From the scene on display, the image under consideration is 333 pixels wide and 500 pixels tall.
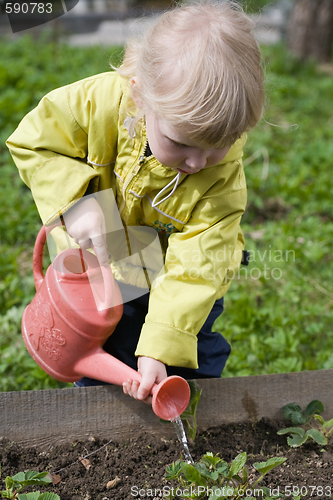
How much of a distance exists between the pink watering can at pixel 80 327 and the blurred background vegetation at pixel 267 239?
24.3 inches

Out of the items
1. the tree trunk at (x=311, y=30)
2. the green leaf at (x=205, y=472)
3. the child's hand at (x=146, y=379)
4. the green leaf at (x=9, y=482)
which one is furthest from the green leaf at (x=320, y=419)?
the tree trunk at (x=311, y=30)

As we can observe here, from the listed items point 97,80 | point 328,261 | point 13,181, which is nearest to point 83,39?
point 13,181

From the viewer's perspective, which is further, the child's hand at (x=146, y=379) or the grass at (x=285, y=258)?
the grass at (x=285, y=258)

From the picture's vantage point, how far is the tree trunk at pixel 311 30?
5758mm

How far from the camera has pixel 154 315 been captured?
1464mm

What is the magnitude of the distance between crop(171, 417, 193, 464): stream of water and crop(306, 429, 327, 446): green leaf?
369 mm

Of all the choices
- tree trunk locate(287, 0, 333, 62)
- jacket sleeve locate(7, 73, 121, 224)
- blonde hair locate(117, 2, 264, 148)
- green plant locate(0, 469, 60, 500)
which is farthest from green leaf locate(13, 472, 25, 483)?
tree trunk locate(287, 0, 333, 62)

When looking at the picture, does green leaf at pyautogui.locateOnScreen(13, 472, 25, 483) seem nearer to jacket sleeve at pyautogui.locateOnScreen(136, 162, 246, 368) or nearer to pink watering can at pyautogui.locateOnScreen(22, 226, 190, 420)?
pink watering can at pyautogui.locateOnScreen(22, 226, 190, 420)

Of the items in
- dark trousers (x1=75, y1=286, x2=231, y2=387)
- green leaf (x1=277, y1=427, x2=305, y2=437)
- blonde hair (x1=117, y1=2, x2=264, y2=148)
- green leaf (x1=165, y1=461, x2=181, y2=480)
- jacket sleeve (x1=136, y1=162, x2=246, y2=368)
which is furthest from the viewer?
dark trousers (x1=75, y1=286, x2=231, y2=387)

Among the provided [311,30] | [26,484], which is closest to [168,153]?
[26,484]

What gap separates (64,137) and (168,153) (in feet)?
1.33

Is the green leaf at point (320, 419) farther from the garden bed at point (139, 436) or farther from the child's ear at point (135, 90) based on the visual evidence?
the child's ear at point (135, 90)

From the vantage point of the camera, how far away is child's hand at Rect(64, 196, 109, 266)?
1.43 meters

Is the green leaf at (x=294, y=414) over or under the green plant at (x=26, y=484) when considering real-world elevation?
under
